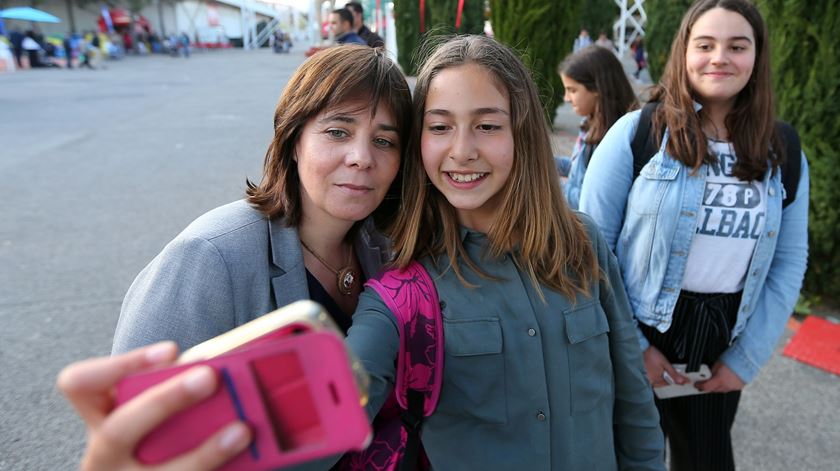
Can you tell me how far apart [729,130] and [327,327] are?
6.45 feet

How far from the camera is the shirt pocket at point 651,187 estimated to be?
2.01m

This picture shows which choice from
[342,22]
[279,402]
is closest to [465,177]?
[279,402]

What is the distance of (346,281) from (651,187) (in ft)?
3.85

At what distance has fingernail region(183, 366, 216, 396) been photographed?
0.63 m

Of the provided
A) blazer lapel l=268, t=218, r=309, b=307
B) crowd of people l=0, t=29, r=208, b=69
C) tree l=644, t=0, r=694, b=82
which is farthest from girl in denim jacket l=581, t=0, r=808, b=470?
crowd of people l=0, t=29, r=208, b=69

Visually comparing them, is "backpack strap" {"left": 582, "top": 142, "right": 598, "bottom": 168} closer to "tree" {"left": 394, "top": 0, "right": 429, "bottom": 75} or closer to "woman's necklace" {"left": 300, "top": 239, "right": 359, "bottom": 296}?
"woman's necklace" {"left": 300, "top": 239, "right": 359, "bottom": 296}

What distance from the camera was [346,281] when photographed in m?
1.62

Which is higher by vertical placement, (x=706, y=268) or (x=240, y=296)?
(x=240, y=296)

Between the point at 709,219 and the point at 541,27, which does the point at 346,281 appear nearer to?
the point at 709,219

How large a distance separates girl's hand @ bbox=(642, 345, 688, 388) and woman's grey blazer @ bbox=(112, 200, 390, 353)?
1.41 meters

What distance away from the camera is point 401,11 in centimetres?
1639

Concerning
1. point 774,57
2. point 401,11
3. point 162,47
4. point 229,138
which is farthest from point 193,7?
point 774,57

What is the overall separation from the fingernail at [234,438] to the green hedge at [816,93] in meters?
4.49

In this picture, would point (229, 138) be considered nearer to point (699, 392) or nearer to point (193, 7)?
point (699, 392)
